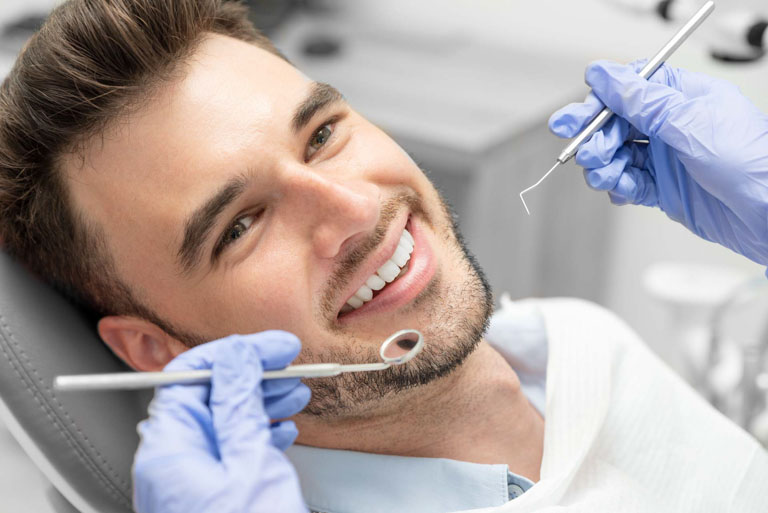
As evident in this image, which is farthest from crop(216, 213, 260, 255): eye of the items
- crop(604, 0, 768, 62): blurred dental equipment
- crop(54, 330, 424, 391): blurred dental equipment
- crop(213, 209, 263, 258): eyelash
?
crop(604, 0, 768, 62): blurred dental equipment

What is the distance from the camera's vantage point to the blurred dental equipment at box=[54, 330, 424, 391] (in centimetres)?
74

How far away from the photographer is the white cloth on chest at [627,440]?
3.67ft

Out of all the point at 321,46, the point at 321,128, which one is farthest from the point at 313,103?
the point at 321,46

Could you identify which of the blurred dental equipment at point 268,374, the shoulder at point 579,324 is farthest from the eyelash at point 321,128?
the shoulder at point 579,324

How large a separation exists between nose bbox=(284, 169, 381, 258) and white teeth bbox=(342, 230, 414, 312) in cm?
6

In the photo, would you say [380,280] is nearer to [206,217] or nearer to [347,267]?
[347,267]

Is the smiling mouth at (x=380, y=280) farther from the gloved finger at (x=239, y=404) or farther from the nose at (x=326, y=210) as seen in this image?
the gloved finger at (x=239, y=404)

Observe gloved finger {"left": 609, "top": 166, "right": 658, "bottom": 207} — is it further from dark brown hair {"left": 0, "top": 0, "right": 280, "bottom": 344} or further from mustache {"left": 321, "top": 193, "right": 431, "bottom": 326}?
dark brown hair {"left": 0, "top": 0, "right": 280, "bottom": 344}

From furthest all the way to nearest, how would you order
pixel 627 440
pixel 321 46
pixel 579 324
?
pixel 321 46 < pixel 579 324 < pixel 627 440

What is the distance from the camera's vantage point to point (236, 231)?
1.03 m

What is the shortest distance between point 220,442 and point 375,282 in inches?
13.0

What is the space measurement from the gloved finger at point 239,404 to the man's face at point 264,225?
18 centimetres

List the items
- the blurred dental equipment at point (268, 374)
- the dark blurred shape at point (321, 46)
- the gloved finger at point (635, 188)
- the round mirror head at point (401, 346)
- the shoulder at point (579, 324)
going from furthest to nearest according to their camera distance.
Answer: the dark blurred shape at point (321, 46), the shoulder at point (579, 324), the gloved finger at point (635, 188), the round mirror head at point (401, 346), the blurred dental equipment at point (268, 374)

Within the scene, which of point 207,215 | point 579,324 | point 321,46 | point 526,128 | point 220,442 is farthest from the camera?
point 321,46
